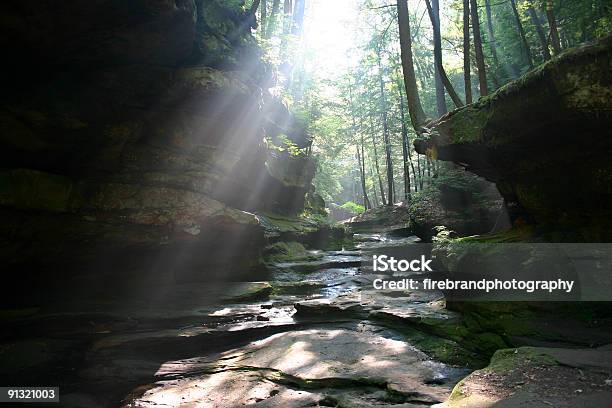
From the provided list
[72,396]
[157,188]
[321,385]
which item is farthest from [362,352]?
[157,188]

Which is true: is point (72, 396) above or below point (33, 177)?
below

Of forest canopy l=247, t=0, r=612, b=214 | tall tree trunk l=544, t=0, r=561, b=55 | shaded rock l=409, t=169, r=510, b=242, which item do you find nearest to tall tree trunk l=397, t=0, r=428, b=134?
forest canopy l=247, t=0, r=612, b=214

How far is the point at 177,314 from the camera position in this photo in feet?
28.5

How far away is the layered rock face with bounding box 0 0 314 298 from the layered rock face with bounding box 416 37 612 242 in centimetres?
660

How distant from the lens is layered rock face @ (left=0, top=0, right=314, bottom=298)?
7882 millimetres

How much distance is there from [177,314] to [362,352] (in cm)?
435

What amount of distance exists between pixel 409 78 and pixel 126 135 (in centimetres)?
831

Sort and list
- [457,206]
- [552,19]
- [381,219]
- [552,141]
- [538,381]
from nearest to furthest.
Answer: [538,381] → [552,141] → [552,19] → [457,206] → [381,219]

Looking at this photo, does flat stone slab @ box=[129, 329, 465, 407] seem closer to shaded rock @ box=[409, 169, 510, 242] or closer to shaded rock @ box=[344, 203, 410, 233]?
shaded rock @ box=[409, 169, 510, 242]

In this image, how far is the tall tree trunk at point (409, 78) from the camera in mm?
11438

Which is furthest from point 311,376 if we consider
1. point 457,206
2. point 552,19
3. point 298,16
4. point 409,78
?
point 298,16

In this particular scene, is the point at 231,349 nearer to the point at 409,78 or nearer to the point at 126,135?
the point at 126,135

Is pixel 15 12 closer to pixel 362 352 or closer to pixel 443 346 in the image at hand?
pixel 362 352

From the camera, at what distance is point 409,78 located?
11.8m
